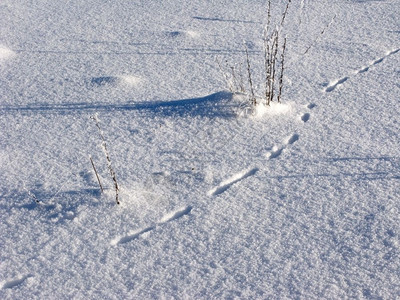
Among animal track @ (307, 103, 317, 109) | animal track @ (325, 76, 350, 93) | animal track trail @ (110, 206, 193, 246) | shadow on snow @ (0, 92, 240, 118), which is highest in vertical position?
shadow on snow @ (0, 92, 240, 118)

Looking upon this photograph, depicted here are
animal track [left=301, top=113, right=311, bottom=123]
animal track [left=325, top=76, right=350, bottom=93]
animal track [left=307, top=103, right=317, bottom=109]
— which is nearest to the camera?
animal track [left=301, top=113, right=311, bottom=123]

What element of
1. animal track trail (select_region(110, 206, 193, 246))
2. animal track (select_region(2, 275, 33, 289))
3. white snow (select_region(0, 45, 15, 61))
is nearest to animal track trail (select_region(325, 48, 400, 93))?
animal track trail (select_region(110, 206, 193, 246))

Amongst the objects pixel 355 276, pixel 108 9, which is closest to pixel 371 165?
pixel 355 276

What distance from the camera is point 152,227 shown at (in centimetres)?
192

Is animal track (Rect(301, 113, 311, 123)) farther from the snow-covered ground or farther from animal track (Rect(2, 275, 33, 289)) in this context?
animal track (Rect(2, 275, 33, 289))

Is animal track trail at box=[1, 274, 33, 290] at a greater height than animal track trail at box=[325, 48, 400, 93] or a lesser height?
lesser

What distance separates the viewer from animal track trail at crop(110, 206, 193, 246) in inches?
73.7

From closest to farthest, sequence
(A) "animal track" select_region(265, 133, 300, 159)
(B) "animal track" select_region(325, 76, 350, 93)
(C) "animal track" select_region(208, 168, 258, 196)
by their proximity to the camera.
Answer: (C) "animal track" select_region(208, 168, 258, 196) < (A) "animal track" select_region(265, 133, 300, 159) < (B) "animal track" select_region(325, 76, 350, 93)

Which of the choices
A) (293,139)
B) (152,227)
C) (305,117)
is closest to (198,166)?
(152,227)

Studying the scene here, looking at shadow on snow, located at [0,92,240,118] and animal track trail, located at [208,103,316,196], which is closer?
animal track trail, located at [208,103,316,196]

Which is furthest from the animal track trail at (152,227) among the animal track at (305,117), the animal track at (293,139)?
the animal track at (305,117)

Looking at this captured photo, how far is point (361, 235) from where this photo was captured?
180 cm

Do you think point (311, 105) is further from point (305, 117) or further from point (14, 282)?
point (14, 282)

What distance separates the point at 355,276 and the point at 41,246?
4.31 feet
